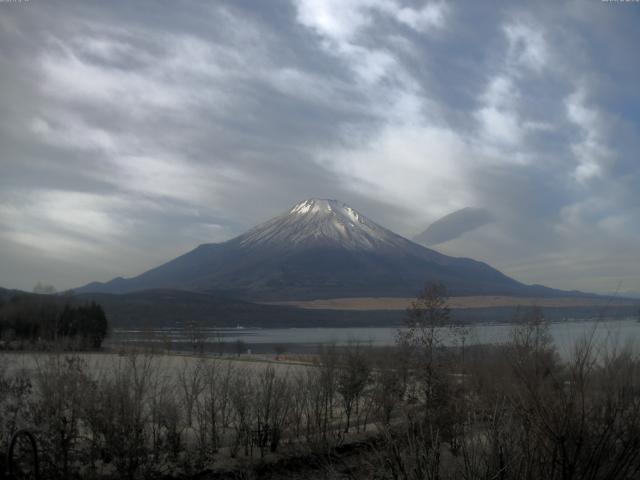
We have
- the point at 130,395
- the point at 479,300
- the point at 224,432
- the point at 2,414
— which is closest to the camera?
the point at 2,414

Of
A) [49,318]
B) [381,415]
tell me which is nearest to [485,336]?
[381,415]

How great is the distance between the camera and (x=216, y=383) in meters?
16.7

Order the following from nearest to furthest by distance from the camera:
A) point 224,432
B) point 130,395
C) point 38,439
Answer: point 38,439 → point 130,395 → point 224,432

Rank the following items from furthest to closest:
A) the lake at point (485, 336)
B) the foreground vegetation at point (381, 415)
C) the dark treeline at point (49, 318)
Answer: the dark treeline at point (49, 318) < the lake at point (485, 336) < the foreground vegetation at point (381, 415)

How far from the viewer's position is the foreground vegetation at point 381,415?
6.06 meters

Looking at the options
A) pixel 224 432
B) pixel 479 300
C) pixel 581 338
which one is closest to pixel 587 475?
pixel 581 338

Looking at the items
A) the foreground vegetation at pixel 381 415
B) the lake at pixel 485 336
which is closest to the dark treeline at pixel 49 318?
the lake at pixel 485 336

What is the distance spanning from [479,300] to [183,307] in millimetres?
65636

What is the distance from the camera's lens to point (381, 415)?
1802cm

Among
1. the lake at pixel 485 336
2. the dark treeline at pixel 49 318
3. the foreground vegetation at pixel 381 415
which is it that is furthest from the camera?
the dark treeline at pixel 49 318

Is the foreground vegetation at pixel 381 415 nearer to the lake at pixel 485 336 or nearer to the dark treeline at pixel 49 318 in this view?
the lake at pixel 485 336

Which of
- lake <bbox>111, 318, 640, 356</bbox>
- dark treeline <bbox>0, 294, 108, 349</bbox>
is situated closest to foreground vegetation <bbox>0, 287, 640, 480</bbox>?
lake <bbox>111, 318, 640, 356</bbox>

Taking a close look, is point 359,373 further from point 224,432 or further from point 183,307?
point 183,307

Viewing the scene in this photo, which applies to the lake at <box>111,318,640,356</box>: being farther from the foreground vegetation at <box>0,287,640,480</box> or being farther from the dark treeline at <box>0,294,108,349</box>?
the dark treeline at <box>0,294,108,349</box>
